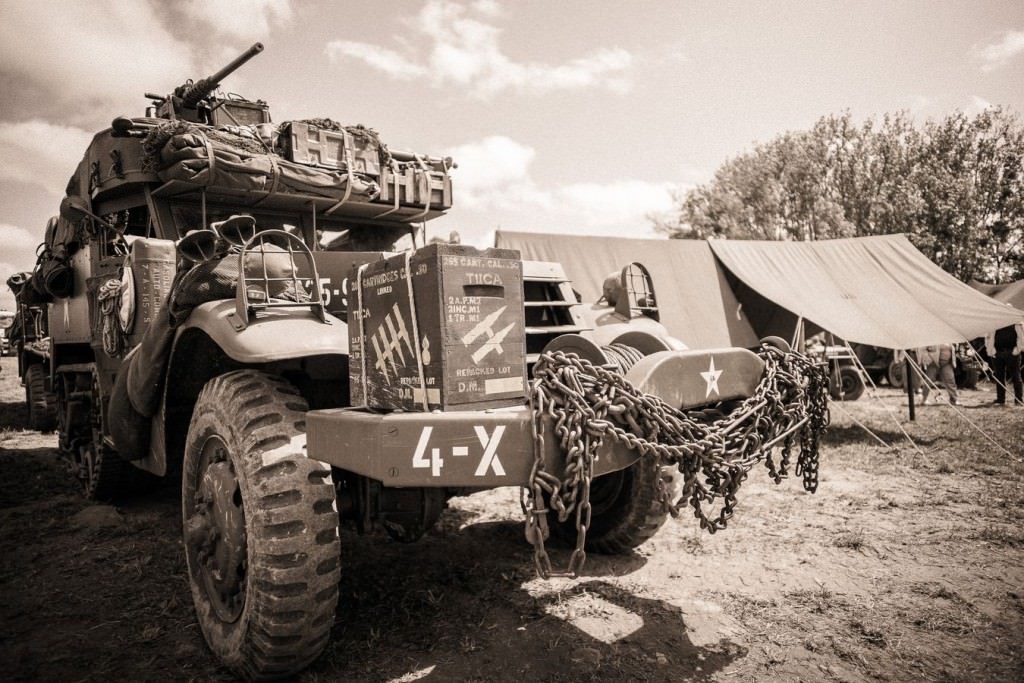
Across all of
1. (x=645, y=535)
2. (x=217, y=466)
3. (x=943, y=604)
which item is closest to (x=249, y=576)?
(x=217, y=466)

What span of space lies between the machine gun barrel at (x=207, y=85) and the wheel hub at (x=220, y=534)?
329cm

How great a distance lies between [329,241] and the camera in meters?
4.91

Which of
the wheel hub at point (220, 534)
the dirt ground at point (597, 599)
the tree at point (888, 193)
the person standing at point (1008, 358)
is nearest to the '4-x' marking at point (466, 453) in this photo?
the wheel hub at point (220, 534)

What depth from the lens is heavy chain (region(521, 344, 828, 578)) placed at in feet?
7.14

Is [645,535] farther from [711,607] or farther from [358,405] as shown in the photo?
[358,405]

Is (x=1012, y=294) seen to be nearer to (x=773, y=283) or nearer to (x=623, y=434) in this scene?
(x=773, y=283)

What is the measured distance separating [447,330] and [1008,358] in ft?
48.8

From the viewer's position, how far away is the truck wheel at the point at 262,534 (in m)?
2.46

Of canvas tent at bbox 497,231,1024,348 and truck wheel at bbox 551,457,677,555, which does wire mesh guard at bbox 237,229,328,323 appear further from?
canvas tent at bbox 497,231,1024,348

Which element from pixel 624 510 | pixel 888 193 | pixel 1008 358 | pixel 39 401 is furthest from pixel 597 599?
pixel 888 193

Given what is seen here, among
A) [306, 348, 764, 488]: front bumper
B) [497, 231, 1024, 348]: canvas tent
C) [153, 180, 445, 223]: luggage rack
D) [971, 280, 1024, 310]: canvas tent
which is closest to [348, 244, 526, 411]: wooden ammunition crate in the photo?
[306, 348, 764, 488]: front bumper

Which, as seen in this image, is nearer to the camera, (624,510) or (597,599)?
(597,599)

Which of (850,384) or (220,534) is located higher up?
(220,534)

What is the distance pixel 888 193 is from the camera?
2745 cm
